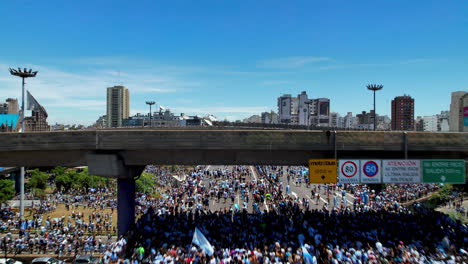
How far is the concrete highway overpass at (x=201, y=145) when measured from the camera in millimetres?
16703

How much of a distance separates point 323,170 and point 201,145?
6.10 meters

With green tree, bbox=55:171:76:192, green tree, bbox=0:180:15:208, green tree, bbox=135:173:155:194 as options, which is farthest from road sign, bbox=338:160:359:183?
green tree, bbox=55:171:76:192

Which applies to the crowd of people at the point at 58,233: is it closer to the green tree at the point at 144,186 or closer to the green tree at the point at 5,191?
the green tree at the point at 5,191

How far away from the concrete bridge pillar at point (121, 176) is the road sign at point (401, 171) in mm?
12873

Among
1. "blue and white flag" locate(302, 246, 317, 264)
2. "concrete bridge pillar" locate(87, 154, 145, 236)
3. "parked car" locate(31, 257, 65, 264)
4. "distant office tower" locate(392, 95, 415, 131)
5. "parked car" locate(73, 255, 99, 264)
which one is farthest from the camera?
"distant office tower" locate(392, 95, 415, 131)

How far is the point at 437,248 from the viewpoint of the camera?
50.4ft

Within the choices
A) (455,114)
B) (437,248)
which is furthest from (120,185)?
(455,114)

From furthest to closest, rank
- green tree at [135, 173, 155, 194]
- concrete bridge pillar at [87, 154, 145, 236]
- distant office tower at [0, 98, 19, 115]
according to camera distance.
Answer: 1. distant office tower at [0, 98, 19, 115]
2. green tree at [135, 173, 155, 194]
3. concrete bridge pillar at [87, 154, 145, 236]

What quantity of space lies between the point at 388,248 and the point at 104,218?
21906 millimetres

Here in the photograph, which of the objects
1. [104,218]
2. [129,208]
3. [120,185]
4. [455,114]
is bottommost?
[104,218]

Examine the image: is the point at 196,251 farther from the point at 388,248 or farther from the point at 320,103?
the point at 320,103

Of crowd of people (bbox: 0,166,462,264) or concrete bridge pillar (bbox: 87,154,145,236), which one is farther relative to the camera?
concrete bridge pillar (bbox: 87,154,145,236)

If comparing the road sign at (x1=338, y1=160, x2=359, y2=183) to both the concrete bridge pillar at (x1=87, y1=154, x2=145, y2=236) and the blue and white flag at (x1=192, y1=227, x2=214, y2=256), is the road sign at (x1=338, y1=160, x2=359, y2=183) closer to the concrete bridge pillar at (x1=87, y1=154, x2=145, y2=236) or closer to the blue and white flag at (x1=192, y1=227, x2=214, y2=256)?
the blue and white flag at (x1=192, y1=227, x2=214, y2=256)

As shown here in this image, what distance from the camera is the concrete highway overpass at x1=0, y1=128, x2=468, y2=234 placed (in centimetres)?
1670
